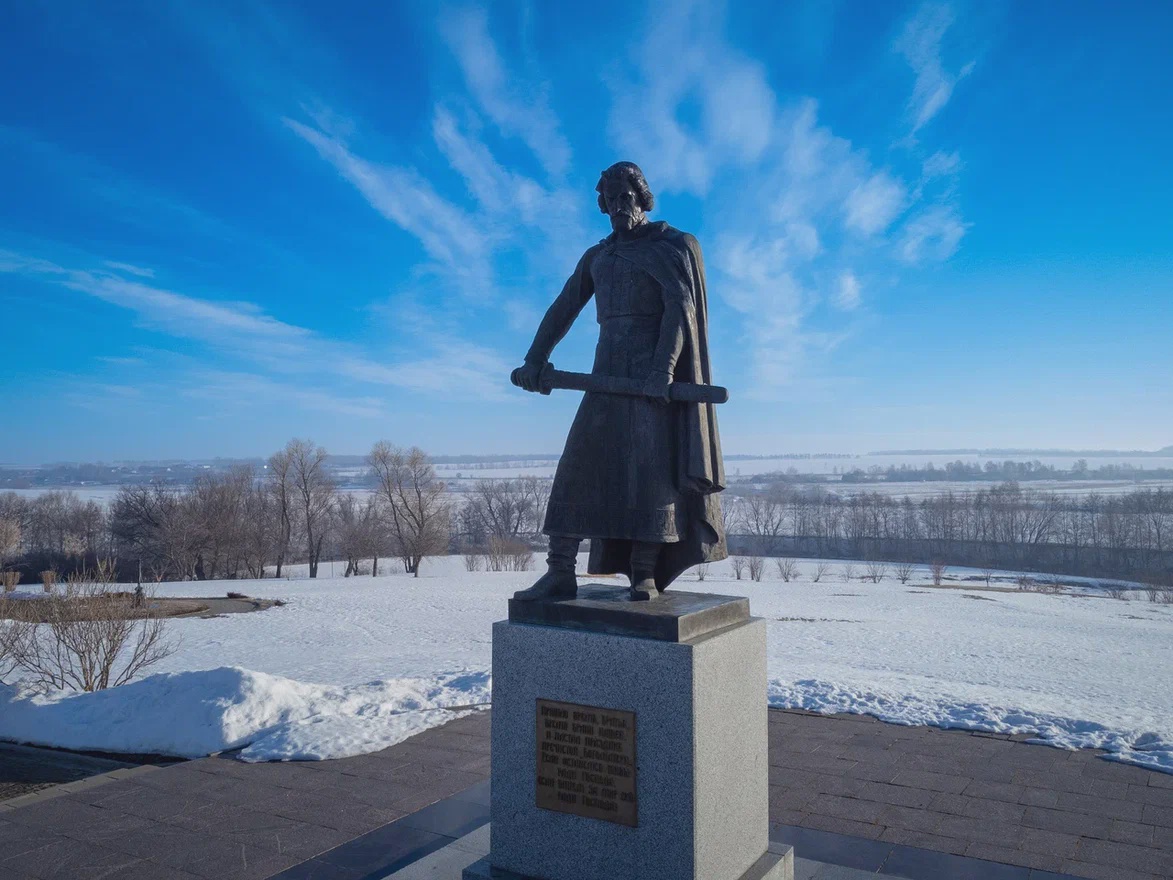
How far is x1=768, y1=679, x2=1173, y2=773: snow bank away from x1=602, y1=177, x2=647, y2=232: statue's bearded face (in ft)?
19.5

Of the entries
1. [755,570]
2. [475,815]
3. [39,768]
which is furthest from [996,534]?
[39,768]

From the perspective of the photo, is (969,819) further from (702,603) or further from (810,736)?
(702,603)

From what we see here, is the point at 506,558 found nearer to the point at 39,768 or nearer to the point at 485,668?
the point at 485,668

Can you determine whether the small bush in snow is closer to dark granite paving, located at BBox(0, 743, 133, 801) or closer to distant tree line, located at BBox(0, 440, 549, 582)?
distant tree line, located at BBox(0, 440, 549, 582)

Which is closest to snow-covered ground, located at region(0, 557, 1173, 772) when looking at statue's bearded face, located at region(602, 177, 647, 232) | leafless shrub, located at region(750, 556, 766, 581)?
leafless shrub, located at region(750, 556, 766, 581)

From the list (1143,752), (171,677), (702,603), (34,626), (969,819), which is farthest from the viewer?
(34,626)

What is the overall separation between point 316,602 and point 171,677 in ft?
57.9

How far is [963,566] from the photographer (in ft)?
153

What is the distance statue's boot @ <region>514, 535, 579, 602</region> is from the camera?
3.72 metres

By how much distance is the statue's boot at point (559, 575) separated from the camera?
3.72 metres

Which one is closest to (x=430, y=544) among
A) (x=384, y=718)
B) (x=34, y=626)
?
(x=34, y=626)

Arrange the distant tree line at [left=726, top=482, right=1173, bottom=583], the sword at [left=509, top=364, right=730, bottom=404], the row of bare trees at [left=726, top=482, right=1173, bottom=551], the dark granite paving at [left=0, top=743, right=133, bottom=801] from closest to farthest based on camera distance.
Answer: the sword at [left=509, top=364, right=730, bottom=404]
the dark granite paving at [left=0, top=743, right=133, bottom=801]
the distant tree line at [left=726, top=482, right=1173, bottom=583]
the row of bare trees at [left=726, top=482, right=1173, bottom=551]

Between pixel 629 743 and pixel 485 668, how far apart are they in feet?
23.4

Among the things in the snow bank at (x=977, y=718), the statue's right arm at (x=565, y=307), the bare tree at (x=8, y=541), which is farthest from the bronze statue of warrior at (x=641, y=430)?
the bare tree at (x=8, y=541)
